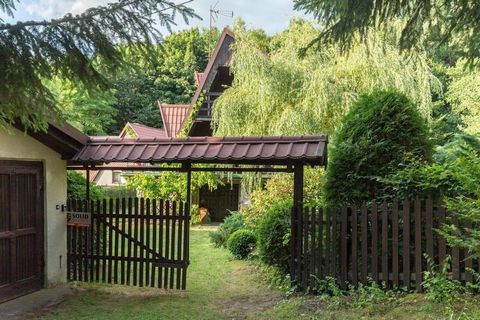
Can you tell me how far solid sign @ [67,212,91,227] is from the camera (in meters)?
7.68

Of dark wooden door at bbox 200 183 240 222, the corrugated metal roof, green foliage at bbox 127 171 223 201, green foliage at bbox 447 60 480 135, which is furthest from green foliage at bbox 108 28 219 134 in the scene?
the corrugated metal roof

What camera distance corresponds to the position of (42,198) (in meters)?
7.43

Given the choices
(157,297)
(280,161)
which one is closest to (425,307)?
(280,161)

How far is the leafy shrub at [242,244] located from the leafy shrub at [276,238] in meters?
2.70

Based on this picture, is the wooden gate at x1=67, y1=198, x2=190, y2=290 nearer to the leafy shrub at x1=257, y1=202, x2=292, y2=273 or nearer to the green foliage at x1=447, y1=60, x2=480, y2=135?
the leafy shrub at x1=257, y1=202, x2=292, y2=273

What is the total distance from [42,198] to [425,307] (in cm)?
579

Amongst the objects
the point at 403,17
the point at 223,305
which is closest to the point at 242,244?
the point at 223,305

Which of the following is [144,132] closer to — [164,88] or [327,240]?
[164,88]

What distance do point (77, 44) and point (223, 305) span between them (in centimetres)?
440

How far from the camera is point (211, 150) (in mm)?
7008

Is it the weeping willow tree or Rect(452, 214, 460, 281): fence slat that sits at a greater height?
the weeping willow tree

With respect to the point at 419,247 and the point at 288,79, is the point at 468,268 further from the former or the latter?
the point at 288,79

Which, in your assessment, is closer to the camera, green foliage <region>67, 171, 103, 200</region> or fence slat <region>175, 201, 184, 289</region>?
fence slat <region>175, 201, 184, 289</region>

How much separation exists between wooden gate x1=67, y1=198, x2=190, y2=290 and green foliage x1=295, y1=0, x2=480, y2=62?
345cm
